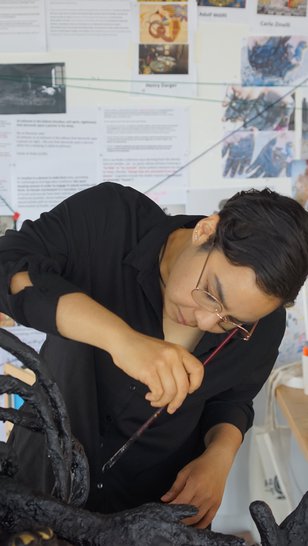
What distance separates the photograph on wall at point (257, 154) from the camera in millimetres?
1748

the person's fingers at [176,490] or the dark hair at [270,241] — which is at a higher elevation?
the dark hair at [270,241]

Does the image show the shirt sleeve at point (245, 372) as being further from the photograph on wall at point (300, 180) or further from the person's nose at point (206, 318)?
the photograph on wall at point (300, 180)

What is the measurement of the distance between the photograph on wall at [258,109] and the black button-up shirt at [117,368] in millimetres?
800

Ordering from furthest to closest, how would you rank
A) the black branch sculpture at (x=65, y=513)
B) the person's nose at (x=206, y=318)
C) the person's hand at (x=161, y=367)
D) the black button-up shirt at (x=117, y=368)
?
the black button-up shirt at (x=117, y=368) < the person's nose at (x=206, y=318) < the person's hand at (x=161, y=367) < the black branch sculpture at (x=65, y=513)

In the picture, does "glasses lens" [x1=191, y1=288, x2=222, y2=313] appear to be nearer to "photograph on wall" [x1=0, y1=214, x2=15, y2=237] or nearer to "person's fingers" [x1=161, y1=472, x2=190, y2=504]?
"person's fingers" [x1=161, y1=472, x2=190, y2=504]

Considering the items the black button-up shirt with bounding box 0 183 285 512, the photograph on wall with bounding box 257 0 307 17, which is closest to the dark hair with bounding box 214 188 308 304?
the black button-up shirt with bounding box 0 183 285 512

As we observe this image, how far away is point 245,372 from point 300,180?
3.07 ft

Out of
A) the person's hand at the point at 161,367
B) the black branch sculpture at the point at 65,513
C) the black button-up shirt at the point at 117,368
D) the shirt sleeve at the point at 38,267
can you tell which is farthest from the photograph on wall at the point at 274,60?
the black branch sculpture at the point at 65,513

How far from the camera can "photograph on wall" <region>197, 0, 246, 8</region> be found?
1.64 m

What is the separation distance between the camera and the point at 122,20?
1617 mm

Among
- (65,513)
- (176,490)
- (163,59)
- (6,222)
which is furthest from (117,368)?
(163,59)

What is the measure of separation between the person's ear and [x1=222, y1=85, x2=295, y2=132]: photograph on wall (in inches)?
37.2

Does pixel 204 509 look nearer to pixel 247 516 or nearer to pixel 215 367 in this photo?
pixel 215 367

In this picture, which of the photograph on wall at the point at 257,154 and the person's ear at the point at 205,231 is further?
the photograph on wall at the point at 257,154
